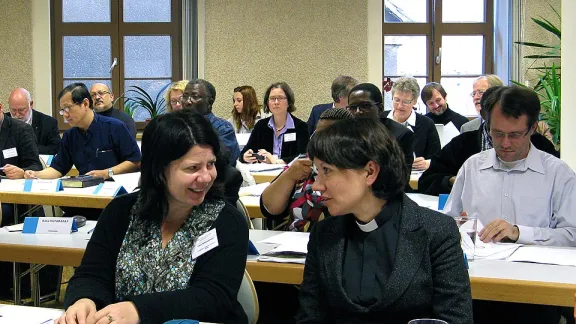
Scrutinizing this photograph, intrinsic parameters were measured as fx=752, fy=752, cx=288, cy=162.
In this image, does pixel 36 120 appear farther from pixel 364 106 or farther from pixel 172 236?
pixel 172 236

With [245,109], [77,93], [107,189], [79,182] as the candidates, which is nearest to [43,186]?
[79,182]

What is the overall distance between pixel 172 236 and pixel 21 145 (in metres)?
4.17

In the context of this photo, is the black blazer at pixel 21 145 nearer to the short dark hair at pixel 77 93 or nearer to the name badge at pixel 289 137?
the short dark hair at pixel 77 93

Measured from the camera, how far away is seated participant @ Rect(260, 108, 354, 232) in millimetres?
3242

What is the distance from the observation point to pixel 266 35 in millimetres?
9625

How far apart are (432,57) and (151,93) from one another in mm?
3679

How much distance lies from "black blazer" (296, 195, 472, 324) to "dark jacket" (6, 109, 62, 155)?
6554mm

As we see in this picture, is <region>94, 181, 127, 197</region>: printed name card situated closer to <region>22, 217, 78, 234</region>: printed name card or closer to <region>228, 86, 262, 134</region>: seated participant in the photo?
<region>22, 217, 78, 234</region>: printed name card


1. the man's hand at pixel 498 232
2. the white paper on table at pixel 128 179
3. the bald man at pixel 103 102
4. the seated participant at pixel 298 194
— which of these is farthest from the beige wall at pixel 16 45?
the man's hand at pixel 498 232

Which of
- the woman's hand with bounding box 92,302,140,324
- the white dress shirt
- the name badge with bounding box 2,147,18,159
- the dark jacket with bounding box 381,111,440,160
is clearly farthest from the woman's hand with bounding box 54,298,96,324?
the dark jacket with bounding box 381,111,440,160

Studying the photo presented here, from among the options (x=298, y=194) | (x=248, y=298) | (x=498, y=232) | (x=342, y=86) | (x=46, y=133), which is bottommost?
(x=248, y=298)

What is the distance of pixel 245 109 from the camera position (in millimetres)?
8734

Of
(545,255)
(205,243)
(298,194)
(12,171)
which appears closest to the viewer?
(205,243)

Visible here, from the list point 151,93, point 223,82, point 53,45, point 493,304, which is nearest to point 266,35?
point 223,82
